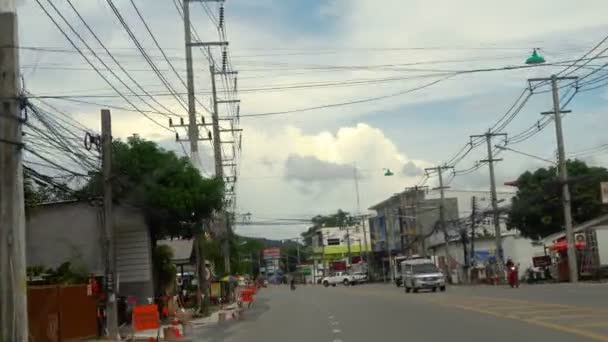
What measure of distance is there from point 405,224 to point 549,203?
1941 inches

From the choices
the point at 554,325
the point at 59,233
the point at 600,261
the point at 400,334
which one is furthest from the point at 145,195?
the point at 600,261

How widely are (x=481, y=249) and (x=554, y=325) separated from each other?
72.7 meters

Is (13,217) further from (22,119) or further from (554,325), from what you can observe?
(554,325)

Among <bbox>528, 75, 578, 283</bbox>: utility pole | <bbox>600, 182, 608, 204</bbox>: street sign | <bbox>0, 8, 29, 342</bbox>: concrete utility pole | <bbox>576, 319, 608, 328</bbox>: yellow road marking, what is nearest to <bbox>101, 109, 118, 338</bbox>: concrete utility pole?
<bbox>0, 8, 29, 342</bbox>: concrete utility pole

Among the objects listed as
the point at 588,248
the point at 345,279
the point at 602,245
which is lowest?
the point at 345,279

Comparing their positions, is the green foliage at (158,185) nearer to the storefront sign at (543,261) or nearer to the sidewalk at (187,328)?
the sidewalk at (187,328)

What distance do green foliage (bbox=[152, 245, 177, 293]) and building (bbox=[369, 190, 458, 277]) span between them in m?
56.0

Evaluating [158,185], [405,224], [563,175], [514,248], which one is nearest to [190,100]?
[158,185]

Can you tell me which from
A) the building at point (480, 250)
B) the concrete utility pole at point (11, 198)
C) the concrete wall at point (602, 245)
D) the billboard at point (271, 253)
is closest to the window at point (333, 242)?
the billboard at point (271, 253)

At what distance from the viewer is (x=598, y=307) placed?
24.6 m

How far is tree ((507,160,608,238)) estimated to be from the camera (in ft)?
211

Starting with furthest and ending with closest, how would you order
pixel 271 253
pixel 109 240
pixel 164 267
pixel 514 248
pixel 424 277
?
pixel 271 253
pixel 514 248
pixel 424 277
pixel 164 267
pixel 109 240

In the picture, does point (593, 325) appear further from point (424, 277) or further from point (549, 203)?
point (549, 203)

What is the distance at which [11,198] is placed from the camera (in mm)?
16344
